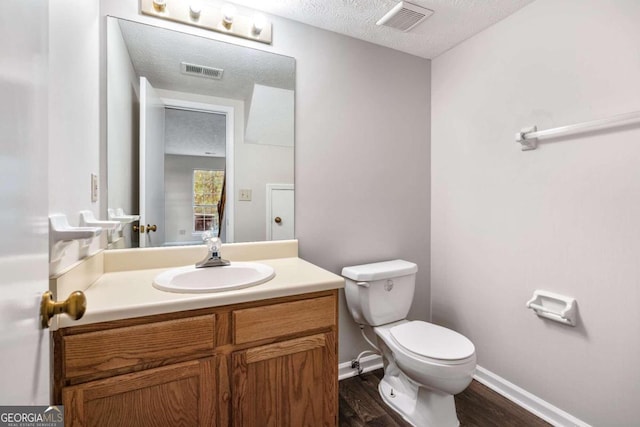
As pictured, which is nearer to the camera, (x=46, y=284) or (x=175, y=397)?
(x=46, y=284)

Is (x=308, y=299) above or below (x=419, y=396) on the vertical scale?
above

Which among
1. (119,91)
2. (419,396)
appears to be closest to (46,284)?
(119,91)

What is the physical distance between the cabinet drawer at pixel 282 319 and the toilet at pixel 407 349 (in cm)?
49

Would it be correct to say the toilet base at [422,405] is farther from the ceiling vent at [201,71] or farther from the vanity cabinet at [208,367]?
the ceiling vent at [201,71]

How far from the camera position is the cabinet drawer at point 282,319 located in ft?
3.76

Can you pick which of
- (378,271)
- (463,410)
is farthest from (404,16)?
(463,410)

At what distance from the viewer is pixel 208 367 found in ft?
3.59

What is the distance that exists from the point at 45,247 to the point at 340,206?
1532 mm

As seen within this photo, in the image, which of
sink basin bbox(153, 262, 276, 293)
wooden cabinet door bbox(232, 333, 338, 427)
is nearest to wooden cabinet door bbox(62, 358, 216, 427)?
wooden cabinet door bbox(232, 333, 338, 427)

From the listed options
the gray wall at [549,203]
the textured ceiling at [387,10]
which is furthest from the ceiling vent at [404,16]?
the gray wall at [549,203]

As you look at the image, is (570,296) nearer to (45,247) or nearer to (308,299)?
(308,299)

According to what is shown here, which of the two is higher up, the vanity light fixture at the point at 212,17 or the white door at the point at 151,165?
the vanity light fixture at the point at 212,17

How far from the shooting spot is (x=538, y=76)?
1617 mm

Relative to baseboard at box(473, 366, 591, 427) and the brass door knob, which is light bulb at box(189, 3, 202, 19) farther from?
baseboard at box(473, 366, 591, 427)
